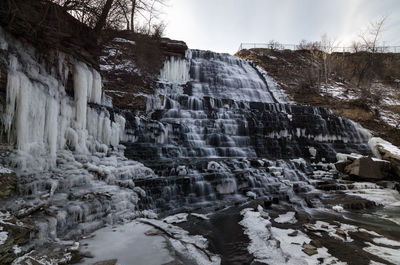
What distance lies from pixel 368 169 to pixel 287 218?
6.34 m

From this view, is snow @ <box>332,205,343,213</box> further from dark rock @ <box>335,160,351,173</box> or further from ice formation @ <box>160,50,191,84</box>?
ice formation @ <box>160,50,191,84</box>

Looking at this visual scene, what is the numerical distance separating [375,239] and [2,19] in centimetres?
846

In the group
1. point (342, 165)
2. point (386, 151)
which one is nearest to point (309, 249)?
point (342, 165)

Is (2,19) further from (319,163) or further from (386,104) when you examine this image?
(386,104)

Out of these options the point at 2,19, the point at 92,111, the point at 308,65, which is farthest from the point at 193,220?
the point at 308,65

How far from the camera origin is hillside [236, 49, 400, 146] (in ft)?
57.6

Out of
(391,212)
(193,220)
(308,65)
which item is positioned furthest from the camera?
(308,65)

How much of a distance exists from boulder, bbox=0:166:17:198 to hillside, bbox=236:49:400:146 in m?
18.4

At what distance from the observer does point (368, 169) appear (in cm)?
935

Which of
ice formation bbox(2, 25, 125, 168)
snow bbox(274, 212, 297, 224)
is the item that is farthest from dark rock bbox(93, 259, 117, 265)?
snow bbox(274, 212, 297, 224)

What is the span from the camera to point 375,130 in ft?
50.9

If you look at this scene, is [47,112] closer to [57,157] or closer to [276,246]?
[57,157]

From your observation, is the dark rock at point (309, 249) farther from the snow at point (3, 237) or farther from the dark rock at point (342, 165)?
the dark rock at point (342, 165)

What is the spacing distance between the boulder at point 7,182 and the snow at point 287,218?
16.8 feet
